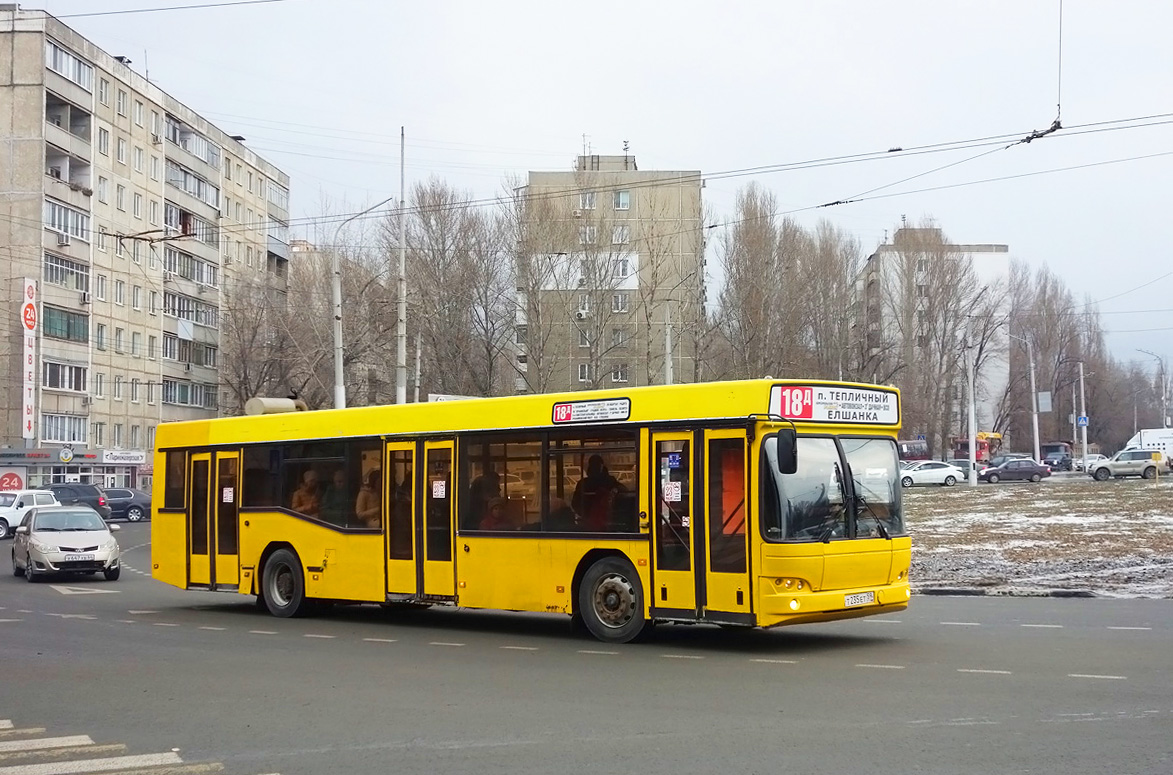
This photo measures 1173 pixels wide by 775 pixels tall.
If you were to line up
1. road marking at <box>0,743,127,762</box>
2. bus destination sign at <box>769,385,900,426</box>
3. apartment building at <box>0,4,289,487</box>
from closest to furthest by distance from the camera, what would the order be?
road marking at <box>0,743,127,762</box> → bus destination sign at <box>769,385,900,426</box> → apartment building at <box>0,4,289,487</box>

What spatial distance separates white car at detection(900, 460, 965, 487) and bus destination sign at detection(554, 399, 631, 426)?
50.6 metres

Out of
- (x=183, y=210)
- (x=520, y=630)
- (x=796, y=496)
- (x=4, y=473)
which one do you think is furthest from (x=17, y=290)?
(x=796, y=496)

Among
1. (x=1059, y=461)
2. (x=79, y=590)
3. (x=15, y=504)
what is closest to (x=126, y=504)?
(x=15, y=504)

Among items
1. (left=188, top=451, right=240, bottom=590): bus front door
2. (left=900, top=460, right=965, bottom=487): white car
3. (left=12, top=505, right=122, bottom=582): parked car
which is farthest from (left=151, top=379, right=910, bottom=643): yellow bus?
(left=900, top=460, right=965, bottom=487): white car

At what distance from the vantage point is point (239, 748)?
814 centimetres

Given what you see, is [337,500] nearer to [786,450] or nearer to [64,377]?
[786,450]

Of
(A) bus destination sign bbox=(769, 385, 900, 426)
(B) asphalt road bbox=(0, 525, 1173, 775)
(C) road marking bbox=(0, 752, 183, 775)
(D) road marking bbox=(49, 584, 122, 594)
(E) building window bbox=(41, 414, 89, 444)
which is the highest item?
(E) building window bbox=(41, 414, 89, 444)

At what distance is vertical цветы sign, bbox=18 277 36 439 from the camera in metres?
59.7

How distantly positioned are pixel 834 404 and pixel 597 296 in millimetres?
44764

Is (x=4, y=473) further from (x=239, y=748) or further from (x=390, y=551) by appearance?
(x=239, y=748)

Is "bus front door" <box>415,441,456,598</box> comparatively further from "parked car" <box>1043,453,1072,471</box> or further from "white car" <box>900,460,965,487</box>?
"parked car" <box>1043,453,1072,471</box>

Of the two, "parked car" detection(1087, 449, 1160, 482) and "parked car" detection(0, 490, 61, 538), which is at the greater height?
"parked car" detection(1087, 449, 1160, 482)

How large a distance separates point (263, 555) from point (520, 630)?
15.3 ft

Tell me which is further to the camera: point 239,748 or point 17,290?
point 17,290
